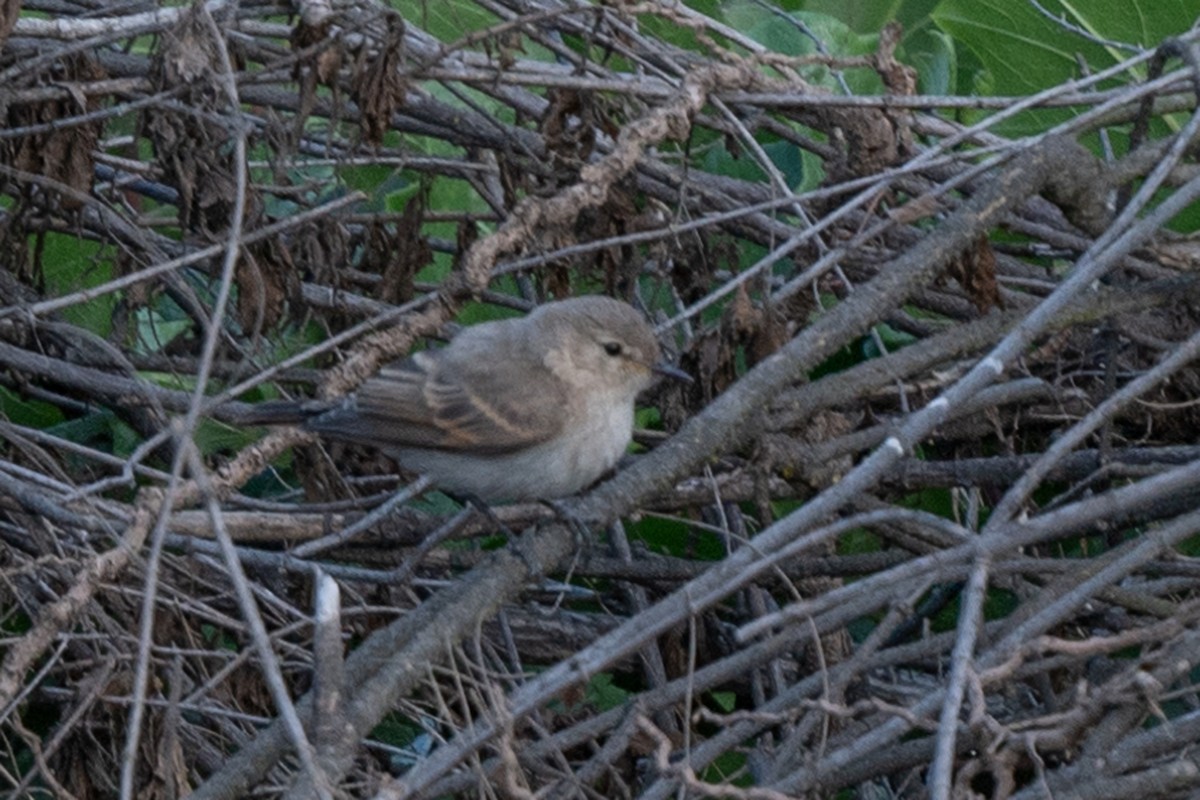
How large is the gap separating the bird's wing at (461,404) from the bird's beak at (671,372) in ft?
0.99

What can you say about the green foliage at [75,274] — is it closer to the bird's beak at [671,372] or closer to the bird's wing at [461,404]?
the bird's wing at [461,404]

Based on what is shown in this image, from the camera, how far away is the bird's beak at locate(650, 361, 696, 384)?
14.9 feet

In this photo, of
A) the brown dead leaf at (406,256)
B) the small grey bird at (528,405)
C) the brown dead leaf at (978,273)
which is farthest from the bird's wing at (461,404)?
the brown dead leaf at (978,273)

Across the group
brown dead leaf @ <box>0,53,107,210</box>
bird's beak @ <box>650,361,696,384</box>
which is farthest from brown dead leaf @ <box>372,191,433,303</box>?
brown dead leaf @ <box>0,53,107,210</box>

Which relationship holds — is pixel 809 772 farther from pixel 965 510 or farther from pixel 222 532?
pixel 965 510

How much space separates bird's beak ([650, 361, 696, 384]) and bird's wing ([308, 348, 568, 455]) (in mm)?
303

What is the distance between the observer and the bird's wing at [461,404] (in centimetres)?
491

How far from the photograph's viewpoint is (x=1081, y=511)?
3537 millimetres

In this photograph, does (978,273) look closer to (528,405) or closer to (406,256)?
(528,405)

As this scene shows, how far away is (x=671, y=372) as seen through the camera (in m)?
4.64

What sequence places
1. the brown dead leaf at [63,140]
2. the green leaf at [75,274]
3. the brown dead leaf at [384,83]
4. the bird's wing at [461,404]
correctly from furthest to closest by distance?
the green leaf at [75,274] → the bird's wing at [461,404] → the brown dead leaf at [63,140] → the brown dead leaf at [384,83]

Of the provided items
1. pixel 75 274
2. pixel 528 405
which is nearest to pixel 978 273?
pixel 528 405

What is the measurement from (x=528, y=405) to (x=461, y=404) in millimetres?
189

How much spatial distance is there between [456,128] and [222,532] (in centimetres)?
245
